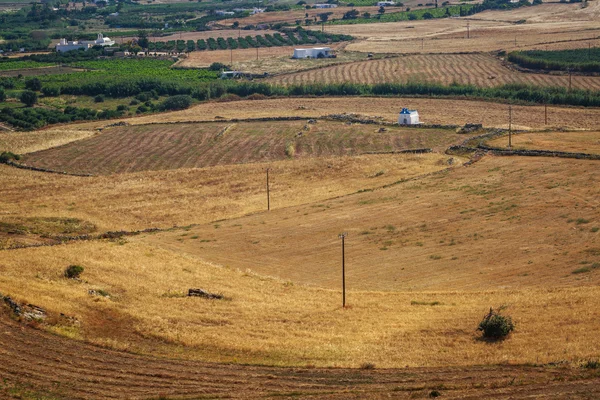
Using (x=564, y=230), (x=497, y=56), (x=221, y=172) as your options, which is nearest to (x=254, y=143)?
(x=221, y=172)

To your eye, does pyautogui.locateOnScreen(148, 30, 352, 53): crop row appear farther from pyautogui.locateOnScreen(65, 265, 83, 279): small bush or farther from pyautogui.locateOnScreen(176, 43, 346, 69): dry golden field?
pyautogui.locateOnScreen(65, 265, 83, 279): small bush

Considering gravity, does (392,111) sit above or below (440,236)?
below

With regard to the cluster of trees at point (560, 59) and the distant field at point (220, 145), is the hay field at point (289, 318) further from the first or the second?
the cluster of trees at point (560, 59)

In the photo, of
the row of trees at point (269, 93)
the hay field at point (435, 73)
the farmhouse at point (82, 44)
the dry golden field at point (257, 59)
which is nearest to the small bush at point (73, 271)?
the row of trees at point (269, 93)

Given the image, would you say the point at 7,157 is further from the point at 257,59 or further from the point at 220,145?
the point at 257,59

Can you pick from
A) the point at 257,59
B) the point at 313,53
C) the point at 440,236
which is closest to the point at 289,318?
the point at 440,236

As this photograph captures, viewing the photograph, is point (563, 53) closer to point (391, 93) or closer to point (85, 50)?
point (391, 93)

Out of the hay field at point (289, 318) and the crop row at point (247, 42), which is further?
the crop row at point (247, 42)
